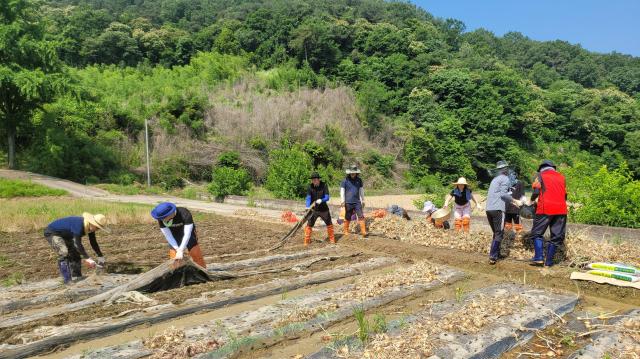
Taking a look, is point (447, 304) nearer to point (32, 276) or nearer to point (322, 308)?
point (322, 308)

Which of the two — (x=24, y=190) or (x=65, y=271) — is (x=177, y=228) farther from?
(x=24, y=190)

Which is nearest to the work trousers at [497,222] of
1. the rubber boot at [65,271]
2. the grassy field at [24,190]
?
the rubber boot at [65,271]

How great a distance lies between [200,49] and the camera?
193 feet

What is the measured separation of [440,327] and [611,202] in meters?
8.33

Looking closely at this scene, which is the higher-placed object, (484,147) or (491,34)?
(491,34)

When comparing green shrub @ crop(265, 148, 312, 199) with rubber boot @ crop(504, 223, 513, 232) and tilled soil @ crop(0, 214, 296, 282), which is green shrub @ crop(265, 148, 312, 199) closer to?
tilled soil @ crop(0, 214, 296, 282)

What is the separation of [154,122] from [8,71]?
9406 mm

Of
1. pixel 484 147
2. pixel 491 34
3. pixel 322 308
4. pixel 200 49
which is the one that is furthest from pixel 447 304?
pixel 491 34

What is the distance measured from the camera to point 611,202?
10570mm

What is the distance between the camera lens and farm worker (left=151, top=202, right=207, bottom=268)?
6227 mm

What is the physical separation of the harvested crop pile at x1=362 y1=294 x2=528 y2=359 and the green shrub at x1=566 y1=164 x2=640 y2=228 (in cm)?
649

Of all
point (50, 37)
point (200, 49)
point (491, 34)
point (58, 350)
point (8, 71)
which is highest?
point (491, 34)

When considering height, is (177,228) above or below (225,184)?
below

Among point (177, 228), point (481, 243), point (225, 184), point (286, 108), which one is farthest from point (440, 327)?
point (286, 108)
